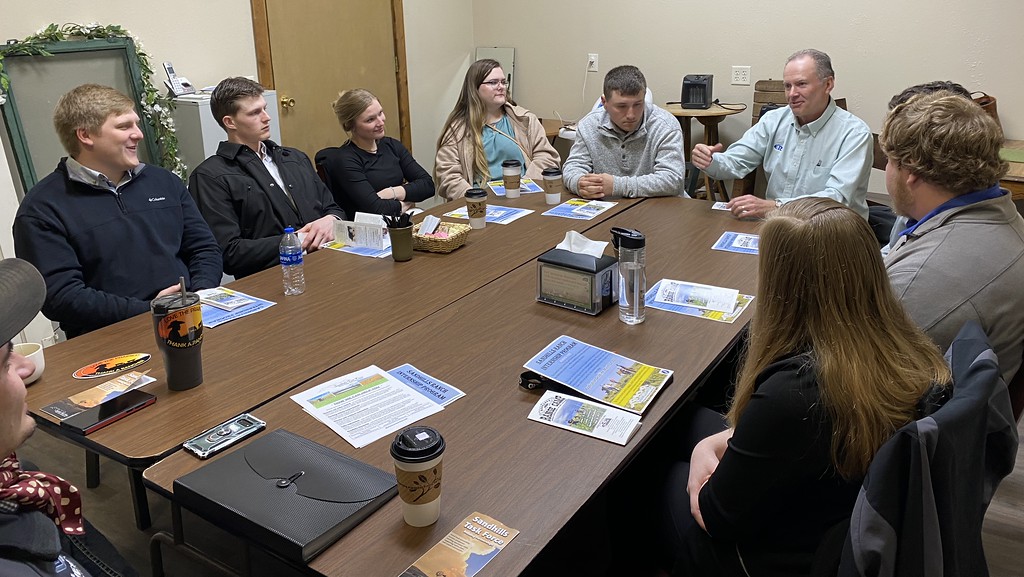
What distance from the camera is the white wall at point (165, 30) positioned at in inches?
131

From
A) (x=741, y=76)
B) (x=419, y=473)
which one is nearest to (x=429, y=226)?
(x=419, y=473)

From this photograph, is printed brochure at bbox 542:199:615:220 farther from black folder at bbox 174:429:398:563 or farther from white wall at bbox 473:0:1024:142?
white wall at bbox 473:0:1024:142

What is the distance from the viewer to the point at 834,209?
1.26m

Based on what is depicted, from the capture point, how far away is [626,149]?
11.3ft

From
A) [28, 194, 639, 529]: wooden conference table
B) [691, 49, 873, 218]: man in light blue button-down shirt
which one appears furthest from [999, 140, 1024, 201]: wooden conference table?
[28, 194, 639, 529]: wooden conference table

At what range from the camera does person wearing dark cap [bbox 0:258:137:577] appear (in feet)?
3.10

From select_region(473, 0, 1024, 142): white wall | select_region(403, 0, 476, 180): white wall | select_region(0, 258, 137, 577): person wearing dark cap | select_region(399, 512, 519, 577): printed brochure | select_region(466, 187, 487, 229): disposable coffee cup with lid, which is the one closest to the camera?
select_region(0, 258, 137, 577): person wearing dark cap

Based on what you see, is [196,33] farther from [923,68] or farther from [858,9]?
[923,68]

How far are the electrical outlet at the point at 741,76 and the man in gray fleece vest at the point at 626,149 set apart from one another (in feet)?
6.28

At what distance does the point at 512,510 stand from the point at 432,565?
0.58 feet

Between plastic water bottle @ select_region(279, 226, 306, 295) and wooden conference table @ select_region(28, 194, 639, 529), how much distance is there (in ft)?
0.11

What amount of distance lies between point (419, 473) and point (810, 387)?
65 centimetres

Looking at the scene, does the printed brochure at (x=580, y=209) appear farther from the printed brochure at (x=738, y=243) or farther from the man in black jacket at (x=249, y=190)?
the man in black jacket at (x=249, y=190)

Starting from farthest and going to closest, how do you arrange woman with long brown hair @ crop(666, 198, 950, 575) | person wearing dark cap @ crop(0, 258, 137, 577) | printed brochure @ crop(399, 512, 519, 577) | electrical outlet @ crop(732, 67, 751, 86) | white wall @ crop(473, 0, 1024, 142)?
1. electrical outlet @ crop(732, 67, 751, 86)
2. white wall @ crop(473, 0, 1024, 142)
3. woman with long brown hair @ crop(666, 198, 950, 575)
4. printed brochure @ crop(399, 512, 519, 577)
5. person wearing dark cap @ crop(0, 258, 137, 577)
